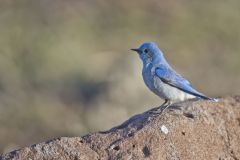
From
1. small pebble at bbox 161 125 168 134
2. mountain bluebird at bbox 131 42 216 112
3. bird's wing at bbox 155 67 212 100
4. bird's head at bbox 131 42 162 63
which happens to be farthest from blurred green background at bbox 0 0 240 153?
small pebble at bbox 161 125 168 134

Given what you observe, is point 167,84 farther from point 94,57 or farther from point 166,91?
point 94,57

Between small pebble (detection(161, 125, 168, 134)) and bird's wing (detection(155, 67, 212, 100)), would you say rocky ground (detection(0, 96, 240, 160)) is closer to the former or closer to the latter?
small pebble (detection(161, 125, 168, 134))

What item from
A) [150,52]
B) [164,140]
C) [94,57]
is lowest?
[164,140]

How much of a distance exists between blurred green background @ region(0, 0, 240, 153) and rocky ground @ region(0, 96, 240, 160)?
569 centimetres

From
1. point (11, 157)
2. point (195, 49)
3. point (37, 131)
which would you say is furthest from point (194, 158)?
point (195, 49)

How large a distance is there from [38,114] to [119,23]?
4472 mm

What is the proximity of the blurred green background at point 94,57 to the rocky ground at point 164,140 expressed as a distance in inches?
224

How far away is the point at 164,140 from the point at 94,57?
9.77 m

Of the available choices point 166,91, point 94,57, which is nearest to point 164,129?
point 166,91

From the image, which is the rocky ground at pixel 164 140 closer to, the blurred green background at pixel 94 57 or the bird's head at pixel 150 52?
the bird's head at pixel 150 52

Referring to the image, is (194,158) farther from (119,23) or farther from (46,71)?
(119,23)

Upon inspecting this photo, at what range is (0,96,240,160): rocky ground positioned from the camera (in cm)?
720

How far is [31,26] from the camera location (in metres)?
18.1

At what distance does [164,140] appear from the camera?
741 cm
